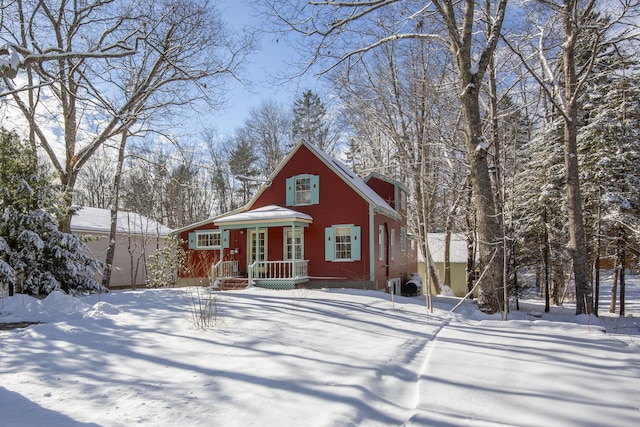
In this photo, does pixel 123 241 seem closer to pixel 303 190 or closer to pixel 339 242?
pixel 303 190

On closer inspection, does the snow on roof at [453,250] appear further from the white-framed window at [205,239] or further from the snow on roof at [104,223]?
the snow on roof at [104,223]

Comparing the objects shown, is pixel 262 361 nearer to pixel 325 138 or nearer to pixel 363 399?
pixel 363 399

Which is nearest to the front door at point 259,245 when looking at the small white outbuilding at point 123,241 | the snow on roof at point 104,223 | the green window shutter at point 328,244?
the green window shutter at point 328,244

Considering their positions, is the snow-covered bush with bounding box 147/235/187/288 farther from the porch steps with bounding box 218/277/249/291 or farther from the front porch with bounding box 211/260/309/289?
the porch steps with bounding box 218/277/249/291

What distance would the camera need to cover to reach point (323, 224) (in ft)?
50.6

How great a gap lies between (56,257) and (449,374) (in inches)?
397

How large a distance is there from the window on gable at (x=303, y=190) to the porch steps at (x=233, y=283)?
140 inches

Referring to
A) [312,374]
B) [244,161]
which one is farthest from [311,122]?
[312,374]

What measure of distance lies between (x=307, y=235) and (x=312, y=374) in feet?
38.4

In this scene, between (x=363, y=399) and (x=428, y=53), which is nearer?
(x=363, y=399)

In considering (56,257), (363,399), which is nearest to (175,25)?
(56,257)

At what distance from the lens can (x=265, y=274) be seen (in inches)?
592

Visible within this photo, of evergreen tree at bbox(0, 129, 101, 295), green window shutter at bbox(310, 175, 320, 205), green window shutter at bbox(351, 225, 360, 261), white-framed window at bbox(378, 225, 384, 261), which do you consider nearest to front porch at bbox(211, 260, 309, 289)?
green window shutter at bbox(351, 225, 360, 261)

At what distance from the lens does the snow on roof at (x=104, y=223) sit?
19.8 m
